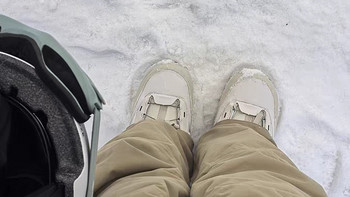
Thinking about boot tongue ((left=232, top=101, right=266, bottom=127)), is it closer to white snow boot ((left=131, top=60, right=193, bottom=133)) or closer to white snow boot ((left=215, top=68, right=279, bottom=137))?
white snow boot ((left=215, top=68, right=279, bottom=137))

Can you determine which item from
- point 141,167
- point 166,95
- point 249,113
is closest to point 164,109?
point 166,95

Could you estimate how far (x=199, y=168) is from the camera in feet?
3.33

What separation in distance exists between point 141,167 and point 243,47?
19.4 inches

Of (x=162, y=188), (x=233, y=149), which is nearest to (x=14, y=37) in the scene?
(x=162, y=188)

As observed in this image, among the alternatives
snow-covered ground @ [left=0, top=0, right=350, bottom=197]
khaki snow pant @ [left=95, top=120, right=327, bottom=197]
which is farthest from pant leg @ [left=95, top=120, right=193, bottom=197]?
snow-covered ground @ [left=0, top=0, right=350, bottom=197]

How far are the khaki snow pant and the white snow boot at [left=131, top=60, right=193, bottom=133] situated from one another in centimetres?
14

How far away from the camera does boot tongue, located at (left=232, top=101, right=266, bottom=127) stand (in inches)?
47.7

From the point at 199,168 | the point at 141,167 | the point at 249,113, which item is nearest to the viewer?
the point at 141,167

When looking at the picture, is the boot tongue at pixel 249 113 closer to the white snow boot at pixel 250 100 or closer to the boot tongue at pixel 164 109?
the white snow boot at pixel 250 100

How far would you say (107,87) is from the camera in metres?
1.25

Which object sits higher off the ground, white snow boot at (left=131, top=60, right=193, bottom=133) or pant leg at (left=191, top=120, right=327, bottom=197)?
white snow boot at (left=131, top=60, right=193, bottom=133)

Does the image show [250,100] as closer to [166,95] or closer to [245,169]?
[166,95]

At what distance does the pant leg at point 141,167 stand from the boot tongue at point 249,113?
255 mm

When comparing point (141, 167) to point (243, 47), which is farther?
point (243, 47)
